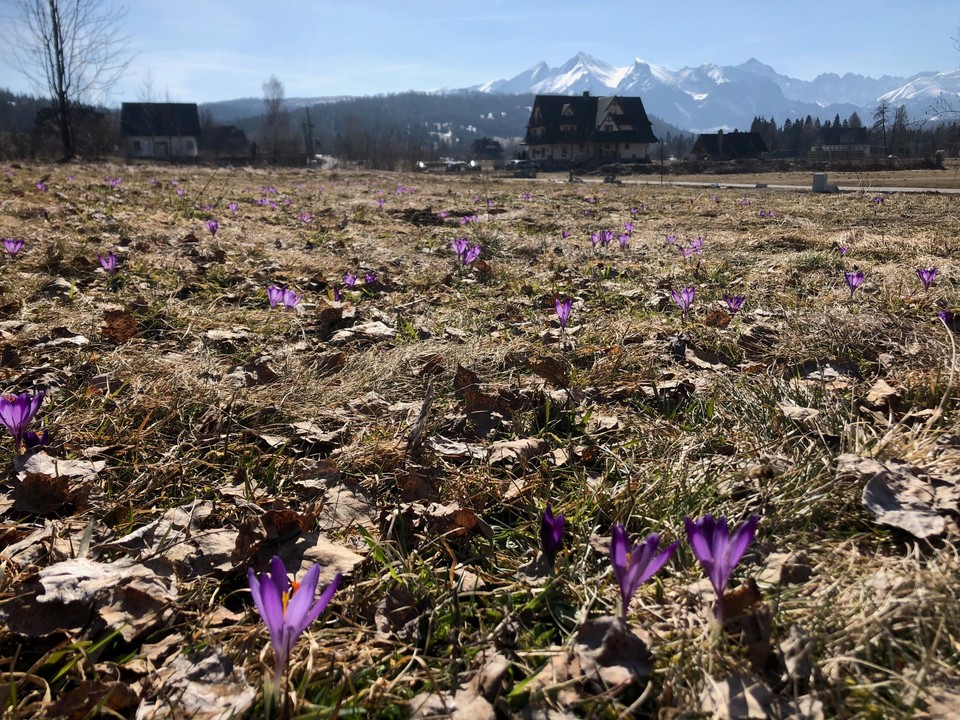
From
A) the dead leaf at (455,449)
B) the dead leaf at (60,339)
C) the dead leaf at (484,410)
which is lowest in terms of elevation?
the dead leaf at (455,449)

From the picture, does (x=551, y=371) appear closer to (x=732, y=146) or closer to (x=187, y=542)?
(x=187, y=542)

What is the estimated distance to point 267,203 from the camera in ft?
34.1

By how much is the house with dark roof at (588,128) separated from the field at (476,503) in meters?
69.9

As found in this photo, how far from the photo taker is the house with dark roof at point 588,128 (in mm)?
71875

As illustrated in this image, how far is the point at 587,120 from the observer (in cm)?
7500

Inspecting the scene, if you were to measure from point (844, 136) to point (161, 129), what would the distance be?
110 meters

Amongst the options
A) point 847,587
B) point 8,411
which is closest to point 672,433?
point 847,587

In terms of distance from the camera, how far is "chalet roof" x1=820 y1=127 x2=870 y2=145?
350 feet

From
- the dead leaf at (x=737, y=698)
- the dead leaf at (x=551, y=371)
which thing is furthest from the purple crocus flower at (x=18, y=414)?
the dead leaf at (x=737, y=698)

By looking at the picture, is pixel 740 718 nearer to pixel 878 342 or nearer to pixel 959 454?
pixel 959 454

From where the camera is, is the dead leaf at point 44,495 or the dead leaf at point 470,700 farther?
the dead leaf at point 44,495

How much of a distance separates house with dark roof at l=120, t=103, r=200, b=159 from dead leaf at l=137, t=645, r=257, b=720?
285 ft

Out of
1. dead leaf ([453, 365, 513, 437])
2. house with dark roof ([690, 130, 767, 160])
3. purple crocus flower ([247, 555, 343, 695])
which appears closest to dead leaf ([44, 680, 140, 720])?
purple crocus flower ([247, 555, 343, 695])

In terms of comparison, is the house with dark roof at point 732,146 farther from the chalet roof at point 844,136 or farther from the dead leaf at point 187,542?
the dead leaf at point 187,542
